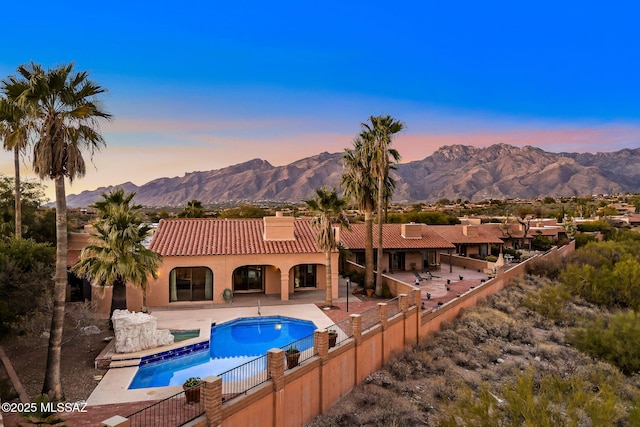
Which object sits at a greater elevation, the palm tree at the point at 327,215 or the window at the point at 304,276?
the palm tree at the point at 327,215

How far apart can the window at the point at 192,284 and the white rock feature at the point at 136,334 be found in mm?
7572

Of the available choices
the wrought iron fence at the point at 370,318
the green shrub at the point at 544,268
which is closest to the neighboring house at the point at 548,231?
the green shrub at the point at 544,268

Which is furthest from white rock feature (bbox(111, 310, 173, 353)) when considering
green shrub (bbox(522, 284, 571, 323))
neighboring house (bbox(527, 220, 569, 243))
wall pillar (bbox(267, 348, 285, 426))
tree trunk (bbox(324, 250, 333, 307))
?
neighboring house (bbox(527, 220, 569, 243))

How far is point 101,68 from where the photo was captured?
35.7m

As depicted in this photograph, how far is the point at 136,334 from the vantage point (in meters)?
16.3

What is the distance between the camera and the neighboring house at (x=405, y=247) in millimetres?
35719

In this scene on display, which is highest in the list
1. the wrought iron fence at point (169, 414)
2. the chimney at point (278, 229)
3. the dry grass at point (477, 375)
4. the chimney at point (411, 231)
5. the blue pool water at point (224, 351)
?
the chimney at point (278, 229)

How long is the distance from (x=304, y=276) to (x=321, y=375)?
1490cm

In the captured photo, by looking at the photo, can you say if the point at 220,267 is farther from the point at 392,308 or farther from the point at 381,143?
the point at 381,143

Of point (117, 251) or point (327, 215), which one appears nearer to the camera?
point (117, 251)

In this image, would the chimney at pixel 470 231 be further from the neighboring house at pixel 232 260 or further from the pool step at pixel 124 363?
the pool step at pixel 124 363

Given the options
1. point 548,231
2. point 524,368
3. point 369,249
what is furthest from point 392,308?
point 548,231

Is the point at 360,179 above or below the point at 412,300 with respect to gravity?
above

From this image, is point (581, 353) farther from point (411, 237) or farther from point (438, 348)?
point (411, 237)
